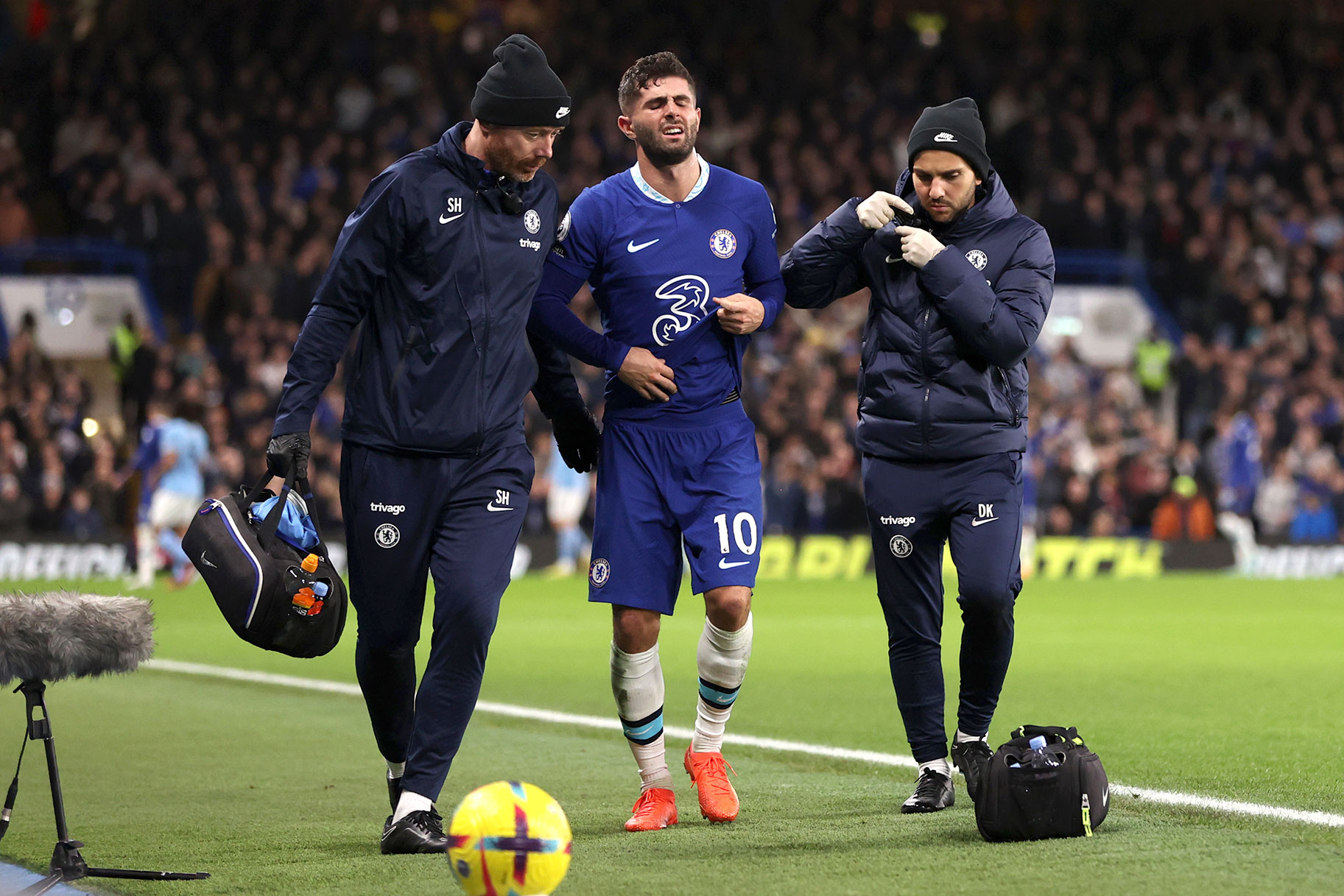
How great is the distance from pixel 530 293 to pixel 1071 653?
296 inches

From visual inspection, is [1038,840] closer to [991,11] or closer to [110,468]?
[110,468]

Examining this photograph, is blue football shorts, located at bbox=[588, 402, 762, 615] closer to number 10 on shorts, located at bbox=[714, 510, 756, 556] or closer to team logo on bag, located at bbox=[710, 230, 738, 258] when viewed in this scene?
number 10 on shorts, located at bbox=[714, 510, 756, 556]

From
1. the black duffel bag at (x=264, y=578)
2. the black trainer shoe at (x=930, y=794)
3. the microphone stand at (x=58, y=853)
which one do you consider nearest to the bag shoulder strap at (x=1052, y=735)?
the black trainer shoe at (x=930, y=794)

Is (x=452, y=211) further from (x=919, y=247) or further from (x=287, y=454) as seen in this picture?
(x=919, y=247)

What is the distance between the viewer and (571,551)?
20625 mm

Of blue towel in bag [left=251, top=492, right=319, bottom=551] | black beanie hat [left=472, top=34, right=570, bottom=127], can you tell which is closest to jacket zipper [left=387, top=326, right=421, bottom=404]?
blue towel in bag [left=251, top=492, right=319, bottom=551]

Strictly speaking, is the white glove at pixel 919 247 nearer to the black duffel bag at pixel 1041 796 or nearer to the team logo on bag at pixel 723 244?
the team logo on bag at pixel 723 244

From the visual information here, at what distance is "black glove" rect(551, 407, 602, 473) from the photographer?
6047 millimetres

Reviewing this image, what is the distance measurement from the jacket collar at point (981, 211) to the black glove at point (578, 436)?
1404 millimetres

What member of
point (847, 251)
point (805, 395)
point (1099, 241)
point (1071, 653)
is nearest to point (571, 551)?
point (805, 395)

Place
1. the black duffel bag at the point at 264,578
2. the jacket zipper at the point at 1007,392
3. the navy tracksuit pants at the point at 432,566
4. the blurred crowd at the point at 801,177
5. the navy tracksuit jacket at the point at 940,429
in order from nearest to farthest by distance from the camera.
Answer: the black duffel bag at the point at 264,578, the navy tracksuit pants at the point at 432,566, the navy tracksuit jacket at the point at 940,429, the jacket zipper at the point at 1007,392, the blurred crowd at the point at 801,177

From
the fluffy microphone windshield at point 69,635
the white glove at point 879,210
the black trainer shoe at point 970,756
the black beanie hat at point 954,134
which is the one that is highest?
the black beanie hat at point 954,134

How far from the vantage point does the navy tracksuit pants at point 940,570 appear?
5.92 m

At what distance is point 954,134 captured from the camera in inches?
231
